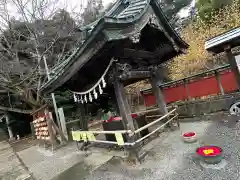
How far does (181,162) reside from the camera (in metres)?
3.86

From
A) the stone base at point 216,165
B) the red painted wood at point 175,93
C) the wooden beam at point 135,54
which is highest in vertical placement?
the wooden beam at point 135,54

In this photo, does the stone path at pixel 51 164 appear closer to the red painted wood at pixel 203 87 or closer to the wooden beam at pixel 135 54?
the wooden beam at pixel 135 54

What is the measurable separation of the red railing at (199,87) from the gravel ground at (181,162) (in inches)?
66.3

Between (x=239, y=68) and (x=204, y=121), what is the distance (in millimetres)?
2152

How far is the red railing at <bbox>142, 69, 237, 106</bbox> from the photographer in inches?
265

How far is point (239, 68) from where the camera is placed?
17.1 feet

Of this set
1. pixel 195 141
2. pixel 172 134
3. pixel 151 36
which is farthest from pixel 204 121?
pixel 151 36

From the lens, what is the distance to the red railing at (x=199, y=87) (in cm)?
674

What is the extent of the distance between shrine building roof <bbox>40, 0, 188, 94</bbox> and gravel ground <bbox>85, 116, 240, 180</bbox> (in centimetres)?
250

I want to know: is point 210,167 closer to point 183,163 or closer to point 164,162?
point 183,163

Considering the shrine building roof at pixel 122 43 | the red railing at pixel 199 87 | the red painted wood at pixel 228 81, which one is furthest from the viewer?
the red railing at pixel 199 87

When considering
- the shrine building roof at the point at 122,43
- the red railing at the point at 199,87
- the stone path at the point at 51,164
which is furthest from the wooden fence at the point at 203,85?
the stone path at the point at 51,164

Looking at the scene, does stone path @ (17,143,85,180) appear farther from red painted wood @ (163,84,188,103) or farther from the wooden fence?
red painted wood @ (163,84,188,103)

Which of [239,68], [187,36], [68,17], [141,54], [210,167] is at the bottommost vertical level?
[210,167]
